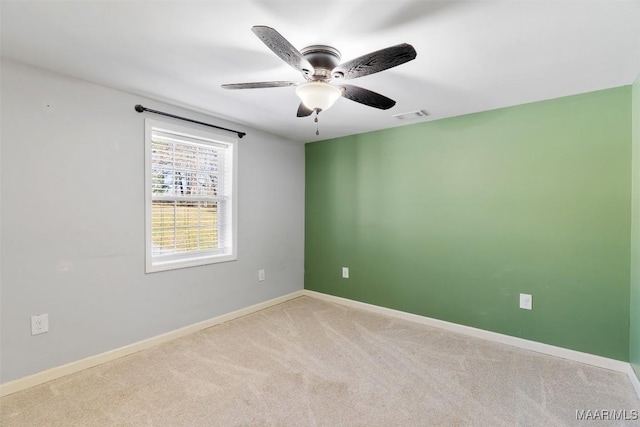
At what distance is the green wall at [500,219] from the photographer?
7.73ft

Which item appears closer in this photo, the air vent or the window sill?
the window sill

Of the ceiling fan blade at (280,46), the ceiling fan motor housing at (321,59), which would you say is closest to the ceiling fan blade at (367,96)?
the ceiling fan motor housing at (321,59)

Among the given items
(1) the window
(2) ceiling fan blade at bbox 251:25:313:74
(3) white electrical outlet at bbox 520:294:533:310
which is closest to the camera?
(2) ceiling fan blade at bbox 251:25:313:74

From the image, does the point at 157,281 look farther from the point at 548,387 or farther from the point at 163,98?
the point at 548,387

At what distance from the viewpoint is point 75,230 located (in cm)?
227

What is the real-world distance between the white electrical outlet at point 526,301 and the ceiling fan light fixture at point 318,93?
7.73ft

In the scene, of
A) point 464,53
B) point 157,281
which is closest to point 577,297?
point 464,53

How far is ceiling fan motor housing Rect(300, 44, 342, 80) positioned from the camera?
5.67 feet

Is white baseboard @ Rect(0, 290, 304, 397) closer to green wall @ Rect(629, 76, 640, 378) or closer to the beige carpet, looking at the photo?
the beige carpet

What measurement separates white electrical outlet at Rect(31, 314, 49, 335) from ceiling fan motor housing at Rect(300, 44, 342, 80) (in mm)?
2403

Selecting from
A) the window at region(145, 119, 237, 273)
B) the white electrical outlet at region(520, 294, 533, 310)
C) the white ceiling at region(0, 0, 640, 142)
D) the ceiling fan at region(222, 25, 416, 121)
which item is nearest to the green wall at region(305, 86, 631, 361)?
the white electrical outlet at region(520, 294, 533, 310)

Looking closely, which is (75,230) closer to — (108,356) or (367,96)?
(108,356)

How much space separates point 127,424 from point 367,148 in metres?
3.22
